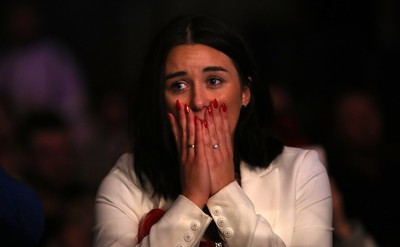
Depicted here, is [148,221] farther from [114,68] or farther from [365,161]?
[114,68]

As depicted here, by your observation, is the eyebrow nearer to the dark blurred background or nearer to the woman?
the woman

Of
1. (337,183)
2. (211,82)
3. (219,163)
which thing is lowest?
(337,183)

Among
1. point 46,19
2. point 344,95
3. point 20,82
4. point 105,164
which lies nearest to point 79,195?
point 105,164

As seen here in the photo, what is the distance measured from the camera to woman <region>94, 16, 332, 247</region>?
10.5 feet

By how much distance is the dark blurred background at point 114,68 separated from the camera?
511 cm

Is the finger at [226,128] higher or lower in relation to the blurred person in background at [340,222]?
higher

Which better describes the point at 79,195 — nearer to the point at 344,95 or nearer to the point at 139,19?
the point at 344,95

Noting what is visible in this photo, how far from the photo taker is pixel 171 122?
3311 millimetres

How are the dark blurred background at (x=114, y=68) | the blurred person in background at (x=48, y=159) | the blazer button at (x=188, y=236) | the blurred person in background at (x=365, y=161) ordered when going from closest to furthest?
the blazer button at (x=188, y=236) < the blurred person in background at (x=365, y=161) < the blurred person in background at (x=48, y=159) < the dark blurred background at (x=114, y=68)

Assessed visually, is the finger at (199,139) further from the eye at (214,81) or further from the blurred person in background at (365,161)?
the blurred person in background at (365,161)

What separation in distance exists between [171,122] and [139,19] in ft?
14.0

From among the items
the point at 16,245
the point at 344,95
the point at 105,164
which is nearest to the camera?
the point at 16,245

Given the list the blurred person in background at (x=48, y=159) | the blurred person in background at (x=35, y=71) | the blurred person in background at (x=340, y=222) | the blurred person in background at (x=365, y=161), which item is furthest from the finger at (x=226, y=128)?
the blurred person in background at (x=35, y=71)

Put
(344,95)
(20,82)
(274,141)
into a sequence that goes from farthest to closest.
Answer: (20,82), (344,95), (274,141)
